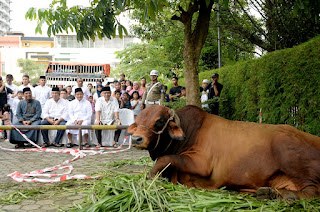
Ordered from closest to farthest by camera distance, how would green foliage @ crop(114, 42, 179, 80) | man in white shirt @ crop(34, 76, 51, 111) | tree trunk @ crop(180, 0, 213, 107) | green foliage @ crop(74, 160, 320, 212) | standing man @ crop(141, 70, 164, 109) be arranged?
green foliage @ crop(74, 160, 320, 212) < tree trunk @ crop(180, 0, 213, 107) < standing man @ crop(141, 70, 164, 109) < man in white shirt @ crop(34, 76, 51, 111) < green foliage @ crop(114, 42, 179, 80)

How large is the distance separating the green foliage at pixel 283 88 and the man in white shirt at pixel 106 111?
356 centimetres

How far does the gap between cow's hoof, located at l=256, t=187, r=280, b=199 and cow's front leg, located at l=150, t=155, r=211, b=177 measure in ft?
2.07

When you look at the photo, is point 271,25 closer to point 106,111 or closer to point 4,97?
point 106,111

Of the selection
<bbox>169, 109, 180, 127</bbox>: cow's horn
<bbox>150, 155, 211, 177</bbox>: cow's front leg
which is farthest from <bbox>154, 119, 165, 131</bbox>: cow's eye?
<bbox>150, 155, 211, 177</bbox>: cow's front leg

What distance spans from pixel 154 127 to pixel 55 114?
8.45 metres

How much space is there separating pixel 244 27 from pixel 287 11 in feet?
10.7

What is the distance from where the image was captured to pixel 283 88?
977cm

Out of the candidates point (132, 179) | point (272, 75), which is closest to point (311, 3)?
point (132, 179)

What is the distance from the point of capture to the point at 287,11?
14164 mm

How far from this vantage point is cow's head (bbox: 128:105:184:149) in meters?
4.72

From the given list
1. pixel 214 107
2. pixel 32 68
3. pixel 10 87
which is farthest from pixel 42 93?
pixel 32 68

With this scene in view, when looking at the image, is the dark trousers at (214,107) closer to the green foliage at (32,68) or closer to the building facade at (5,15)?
the green foliage at (32,68)

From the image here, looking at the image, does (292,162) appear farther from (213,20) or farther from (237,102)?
(213,20)

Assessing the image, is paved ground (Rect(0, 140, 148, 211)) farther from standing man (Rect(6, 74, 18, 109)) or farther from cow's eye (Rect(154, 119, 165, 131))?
standing man (Rect(6, 74, 18, 109))
